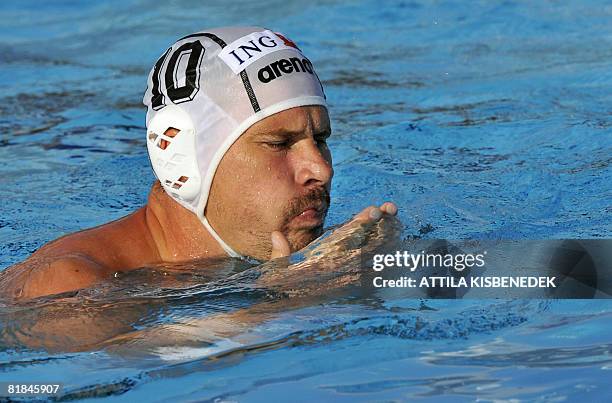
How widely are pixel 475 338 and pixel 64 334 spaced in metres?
1.37

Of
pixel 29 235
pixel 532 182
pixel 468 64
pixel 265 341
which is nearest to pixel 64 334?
pixel 265 341

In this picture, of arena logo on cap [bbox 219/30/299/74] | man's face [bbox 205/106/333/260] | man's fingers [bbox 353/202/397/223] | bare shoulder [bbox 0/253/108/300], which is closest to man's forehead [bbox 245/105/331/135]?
man's face [bbox 205/106/333/260]

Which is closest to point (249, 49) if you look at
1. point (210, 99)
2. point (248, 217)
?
point (210, 99)

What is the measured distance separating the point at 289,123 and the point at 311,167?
0.66 feet

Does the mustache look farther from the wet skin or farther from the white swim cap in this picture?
the white swim cap

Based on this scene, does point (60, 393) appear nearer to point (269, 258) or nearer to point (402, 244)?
point (269, 258)

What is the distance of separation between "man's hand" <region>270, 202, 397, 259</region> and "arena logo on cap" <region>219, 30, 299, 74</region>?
0.66 metres

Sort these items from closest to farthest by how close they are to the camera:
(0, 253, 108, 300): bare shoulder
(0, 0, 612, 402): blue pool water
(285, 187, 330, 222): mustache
Result: (0, 0, 612, 402): blue pool water < (0, 253, 108, 300): bare shoulder < (285, 187, 330, 222): mustache

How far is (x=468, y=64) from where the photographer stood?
28.1ft

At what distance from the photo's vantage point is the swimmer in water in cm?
380

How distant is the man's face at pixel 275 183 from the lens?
3.80m

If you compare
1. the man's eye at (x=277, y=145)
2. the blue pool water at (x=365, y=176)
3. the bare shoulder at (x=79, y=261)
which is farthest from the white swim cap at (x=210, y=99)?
the blue pool water at (x=365, y=176)

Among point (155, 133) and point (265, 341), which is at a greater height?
point (155, 133)

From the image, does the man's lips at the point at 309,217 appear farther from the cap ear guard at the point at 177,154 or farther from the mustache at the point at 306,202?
the cap ear guard at the point at 177,154
